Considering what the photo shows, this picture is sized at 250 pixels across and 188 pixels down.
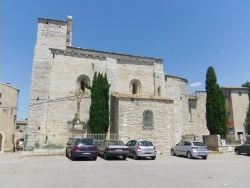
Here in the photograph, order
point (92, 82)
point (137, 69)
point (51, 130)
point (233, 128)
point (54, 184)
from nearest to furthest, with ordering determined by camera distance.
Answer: point (54, 184), point (51, 130), point (92, 82), point (137, 69), point (233, 128)

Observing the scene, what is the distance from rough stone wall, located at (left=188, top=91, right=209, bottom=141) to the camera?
115 ft

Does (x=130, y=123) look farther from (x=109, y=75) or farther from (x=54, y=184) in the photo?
(x=54, y=184)

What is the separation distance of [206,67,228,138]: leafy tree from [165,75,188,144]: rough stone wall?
5.86m

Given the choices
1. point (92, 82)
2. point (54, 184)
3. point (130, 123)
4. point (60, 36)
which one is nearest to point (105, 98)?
point (92, 82)

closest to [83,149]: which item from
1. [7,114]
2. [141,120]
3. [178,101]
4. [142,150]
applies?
[142,150]

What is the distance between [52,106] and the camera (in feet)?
81.5

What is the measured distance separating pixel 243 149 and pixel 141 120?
9.84 metres

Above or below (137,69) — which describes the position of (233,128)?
below

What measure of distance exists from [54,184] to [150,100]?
16.6 metres

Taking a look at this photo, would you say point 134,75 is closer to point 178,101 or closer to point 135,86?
point 135,86

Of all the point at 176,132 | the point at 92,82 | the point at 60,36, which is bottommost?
the point at 176,132

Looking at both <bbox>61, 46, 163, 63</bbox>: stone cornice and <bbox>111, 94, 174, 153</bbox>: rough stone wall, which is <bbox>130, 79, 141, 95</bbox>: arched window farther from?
<bbox>111, 94, 174, 153</bbox>: rough stone wall

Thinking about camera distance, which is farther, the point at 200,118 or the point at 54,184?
the point at 200,118

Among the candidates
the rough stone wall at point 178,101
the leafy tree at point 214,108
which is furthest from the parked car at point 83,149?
the rough stone wall at point 178,101
